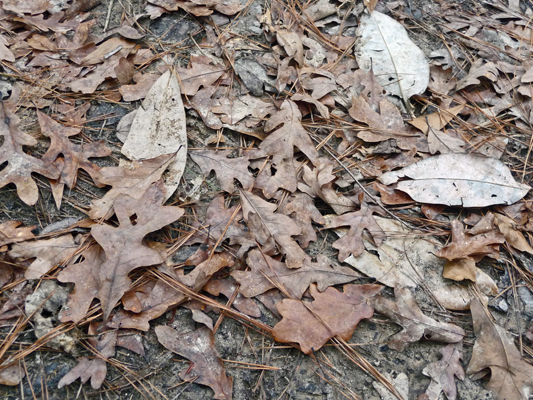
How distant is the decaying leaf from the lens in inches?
73.8

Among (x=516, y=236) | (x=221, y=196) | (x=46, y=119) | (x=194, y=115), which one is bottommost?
(x=516, y=236)

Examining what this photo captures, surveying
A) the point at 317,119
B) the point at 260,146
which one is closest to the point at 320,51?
the point at 317,119

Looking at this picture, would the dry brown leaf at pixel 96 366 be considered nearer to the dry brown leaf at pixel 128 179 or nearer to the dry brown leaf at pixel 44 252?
the dry brown leaf at pixel 44 252

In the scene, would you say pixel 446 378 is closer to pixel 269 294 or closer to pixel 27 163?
pixel 269 294

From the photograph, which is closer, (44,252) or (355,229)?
(44,252)

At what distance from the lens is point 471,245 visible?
1944 millimetres

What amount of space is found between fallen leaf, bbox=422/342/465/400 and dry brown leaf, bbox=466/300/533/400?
5 cm

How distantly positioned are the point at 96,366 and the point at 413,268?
152cm

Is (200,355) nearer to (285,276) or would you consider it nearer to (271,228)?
(285,276)

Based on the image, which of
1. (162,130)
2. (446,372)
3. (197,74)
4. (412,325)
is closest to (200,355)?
(412,325)

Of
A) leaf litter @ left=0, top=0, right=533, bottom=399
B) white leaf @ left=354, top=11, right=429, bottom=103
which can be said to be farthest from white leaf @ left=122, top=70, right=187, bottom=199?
white leaf @ left=354, top=11, right=429, bottom=103

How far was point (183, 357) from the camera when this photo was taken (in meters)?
1.64

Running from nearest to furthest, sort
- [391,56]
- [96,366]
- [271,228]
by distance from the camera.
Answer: [96,366] < [271,228] < [391,56]

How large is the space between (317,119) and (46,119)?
1.55 m
